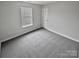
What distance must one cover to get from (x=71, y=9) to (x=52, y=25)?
6.97 ft

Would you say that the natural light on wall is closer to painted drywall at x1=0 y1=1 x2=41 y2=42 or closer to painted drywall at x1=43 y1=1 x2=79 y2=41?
painted drywall at x1=0 y1=1 x2=41 y2=42

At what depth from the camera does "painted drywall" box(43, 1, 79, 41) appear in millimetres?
3604

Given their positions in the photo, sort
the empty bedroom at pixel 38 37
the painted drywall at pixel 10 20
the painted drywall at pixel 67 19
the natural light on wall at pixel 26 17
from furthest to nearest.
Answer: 1. the natural light on wall at pixel 26 17
2. the painted drywall at pixel 67 19
3. the painted drywall at pixel 10 20
4. the empty bedroom at pixel 38 37

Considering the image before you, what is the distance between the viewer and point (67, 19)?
4.10m

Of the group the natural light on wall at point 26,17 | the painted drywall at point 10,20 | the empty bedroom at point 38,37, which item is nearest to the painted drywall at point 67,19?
the empty bedroom at point 38,37

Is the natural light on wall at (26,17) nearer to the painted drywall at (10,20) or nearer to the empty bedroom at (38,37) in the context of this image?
the empty bedroom at (38,37)

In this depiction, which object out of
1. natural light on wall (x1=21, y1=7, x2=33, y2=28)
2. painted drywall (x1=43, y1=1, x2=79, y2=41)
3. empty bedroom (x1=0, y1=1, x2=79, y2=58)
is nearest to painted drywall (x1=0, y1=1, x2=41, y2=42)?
empty bedroom (x1=0, y1=1, x2=79, y2=58)

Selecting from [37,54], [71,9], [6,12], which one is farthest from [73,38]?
[6,12]

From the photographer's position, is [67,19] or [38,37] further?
[38,37]

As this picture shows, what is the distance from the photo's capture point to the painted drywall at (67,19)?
360cm

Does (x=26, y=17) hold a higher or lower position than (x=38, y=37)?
higher

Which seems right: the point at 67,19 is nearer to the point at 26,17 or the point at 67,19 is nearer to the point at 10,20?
the point at 26,17

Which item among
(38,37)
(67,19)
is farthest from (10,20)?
(67,19)

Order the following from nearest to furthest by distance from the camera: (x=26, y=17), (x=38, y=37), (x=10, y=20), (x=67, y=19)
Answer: (x=10, y=20), (x=67, y=19), (x=38, y=37), (x=26, y=17)
